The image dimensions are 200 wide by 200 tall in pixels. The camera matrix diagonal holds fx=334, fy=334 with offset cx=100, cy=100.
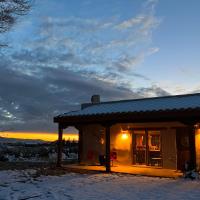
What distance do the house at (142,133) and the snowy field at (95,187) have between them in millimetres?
2067

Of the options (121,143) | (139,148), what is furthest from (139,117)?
(121,143)

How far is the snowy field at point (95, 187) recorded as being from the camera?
9609 millimetres

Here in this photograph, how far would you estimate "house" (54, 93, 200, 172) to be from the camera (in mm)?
14297

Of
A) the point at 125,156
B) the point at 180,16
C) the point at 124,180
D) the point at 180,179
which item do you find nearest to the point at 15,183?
the point at 124,180

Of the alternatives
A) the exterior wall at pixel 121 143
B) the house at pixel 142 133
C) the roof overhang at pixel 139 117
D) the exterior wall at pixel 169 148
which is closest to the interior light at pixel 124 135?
the house at pixel 142 133

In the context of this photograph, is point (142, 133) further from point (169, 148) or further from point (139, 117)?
point (139, 117)

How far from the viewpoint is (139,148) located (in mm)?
17578

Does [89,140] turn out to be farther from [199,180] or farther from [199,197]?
[199,197]

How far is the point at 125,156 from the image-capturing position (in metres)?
18.0

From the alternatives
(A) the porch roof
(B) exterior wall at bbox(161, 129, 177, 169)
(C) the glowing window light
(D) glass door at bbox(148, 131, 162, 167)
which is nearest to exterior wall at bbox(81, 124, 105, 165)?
(C) the glowing window light

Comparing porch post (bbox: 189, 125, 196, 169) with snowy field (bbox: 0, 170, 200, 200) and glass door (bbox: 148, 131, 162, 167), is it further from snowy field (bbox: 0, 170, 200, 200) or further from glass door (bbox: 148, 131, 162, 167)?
glass door (bbox: 148, 131, 162, 167)

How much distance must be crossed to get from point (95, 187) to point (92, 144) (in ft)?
28.0

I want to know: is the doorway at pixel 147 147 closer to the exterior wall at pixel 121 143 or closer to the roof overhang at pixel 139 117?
the exterior wall at pixel 121 143

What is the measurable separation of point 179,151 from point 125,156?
127 inches
